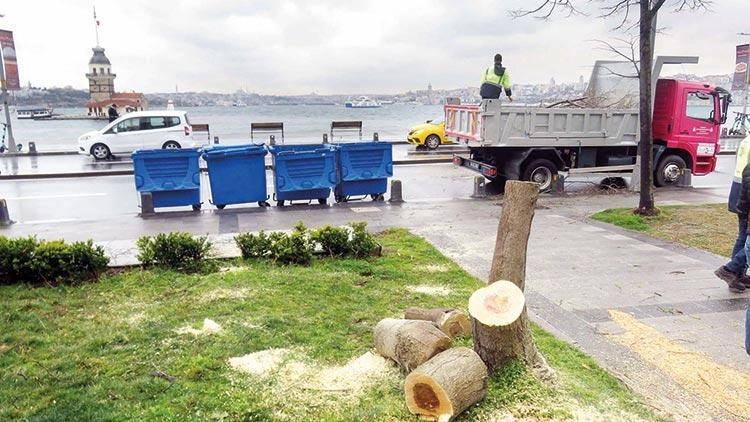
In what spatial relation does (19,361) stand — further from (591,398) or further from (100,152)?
(100,152)

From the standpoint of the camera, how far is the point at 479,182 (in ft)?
42.0

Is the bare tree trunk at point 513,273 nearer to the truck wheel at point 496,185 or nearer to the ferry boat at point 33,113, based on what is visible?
the truck wheel at point 496,185

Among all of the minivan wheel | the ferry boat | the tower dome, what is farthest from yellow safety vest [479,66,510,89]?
the ferry boat

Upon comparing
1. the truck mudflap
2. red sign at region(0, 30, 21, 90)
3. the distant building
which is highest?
the distant building

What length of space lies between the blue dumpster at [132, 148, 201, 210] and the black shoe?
910 cm

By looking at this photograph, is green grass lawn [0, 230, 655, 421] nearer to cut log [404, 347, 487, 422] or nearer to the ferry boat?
cut log [404, 347, 487, 422]

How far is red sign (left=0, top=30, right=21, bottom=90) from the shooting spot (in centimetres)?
2147

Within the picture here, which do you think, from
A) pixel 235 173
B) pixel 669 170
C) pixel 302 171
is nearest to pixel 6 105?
pixel 235 173

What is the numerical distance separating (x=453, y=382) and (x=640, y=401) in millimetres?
1416

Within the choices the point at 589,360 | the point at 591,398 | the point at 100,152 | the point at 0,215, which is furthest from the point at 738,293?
the point at 100,152

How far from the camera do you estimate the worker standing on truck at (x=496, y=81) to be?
42.0ft

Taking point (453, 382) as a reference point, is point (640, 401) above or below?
below

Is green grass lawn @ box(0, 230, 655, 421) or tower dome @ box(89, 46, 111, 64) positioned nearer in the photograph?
green grass lawn @ box(0, 230, 655, 421)

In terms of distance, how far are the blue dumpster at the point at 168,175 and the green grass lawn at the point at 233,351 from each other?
4705 millimetres
